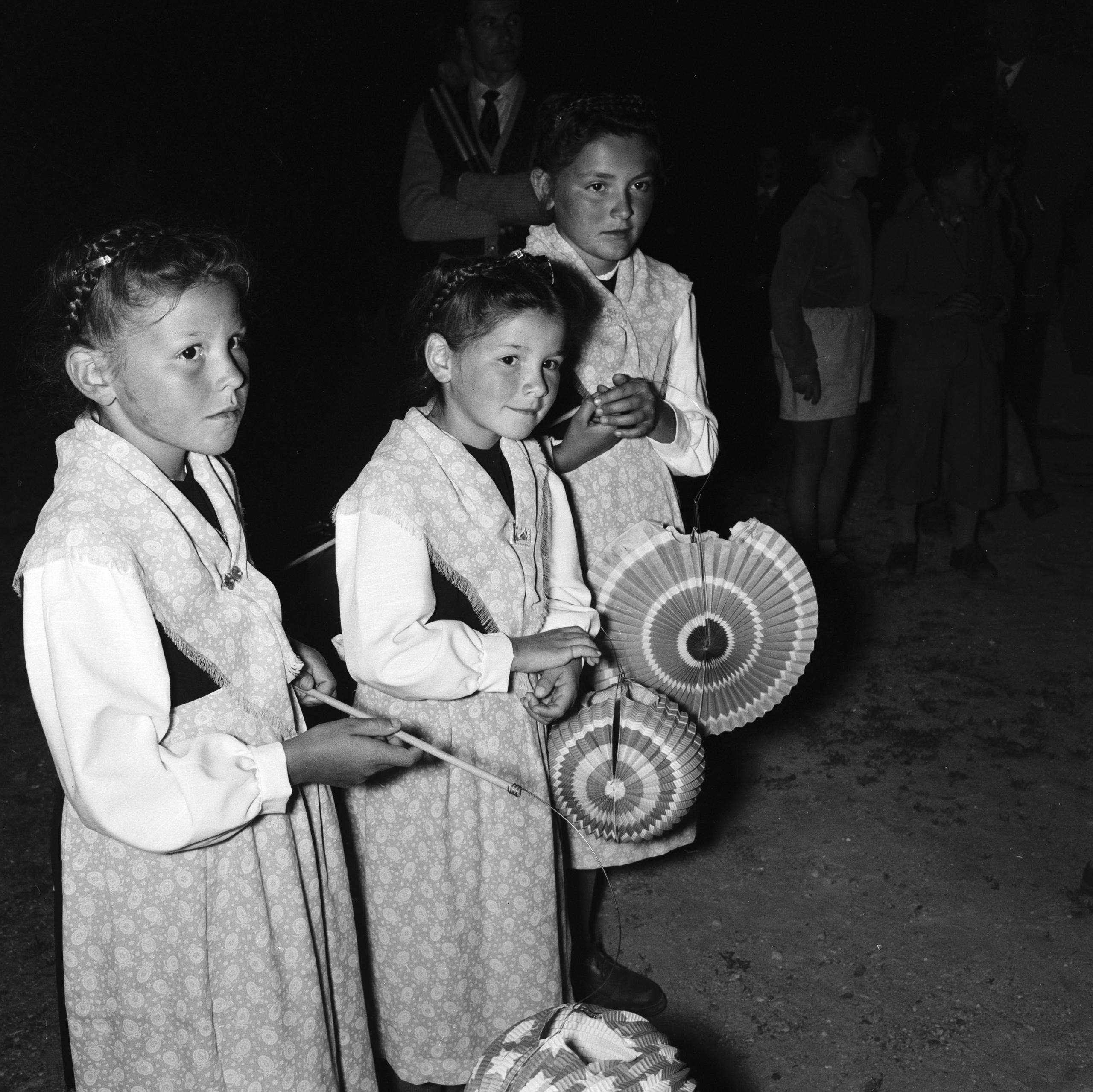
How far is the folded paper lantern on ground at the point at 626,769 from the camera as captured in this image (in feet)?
6.36

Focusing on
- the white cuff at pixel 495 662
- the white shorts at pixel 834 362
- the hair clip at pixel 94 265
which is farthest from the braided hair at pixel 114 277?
the white shorts at pixel 834 362

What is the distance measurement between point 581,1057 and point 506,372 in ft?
3.39

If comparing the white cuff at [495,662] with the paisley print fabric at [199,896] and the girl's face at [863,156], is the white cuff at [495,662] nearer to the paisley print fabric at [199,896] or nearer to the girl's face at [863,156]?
the paisley print fabric at [199,896]

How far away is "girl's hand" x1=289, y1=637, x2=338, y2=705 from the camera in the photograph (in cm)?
181

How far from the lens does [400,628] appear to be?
1766 mm

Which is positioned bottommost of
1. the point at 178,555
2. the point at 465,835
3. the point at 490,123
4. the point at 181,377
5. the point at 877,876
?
the point at 877,876

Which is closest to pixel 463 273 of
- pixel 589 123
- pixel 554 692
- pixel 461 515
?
pixel 461 515

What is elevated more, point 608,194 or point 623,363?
point 608,194

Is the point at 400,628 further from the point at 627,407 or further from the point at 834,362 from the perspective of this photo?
the point at 834,362

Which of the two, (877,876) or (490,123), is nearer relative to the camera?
(877,876)

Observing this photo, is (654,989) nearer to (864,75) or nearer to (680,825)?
(680,825)

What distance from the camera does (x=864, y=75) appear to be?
861cm

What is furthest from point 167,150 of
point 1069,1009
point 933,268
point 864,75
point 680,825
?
point 1069,1009

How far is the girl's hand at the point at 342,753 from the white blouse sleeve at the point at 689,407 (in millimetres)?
1072
